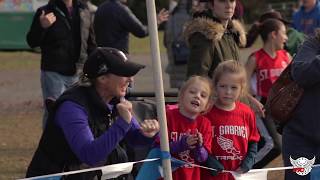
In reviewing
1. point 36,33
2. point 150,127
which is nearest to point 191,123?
point 150,127

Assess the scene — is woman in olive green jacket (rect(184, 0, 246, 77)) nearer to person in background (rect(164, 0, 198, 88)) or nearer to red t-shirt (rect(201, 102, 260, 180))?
red t-shirt (rect(201, 102, 260, 180))

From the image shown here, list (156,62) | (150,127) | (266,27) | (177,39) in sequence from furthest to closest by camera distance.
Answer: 1. (177,39)
2. (266,27)
3. (150,127)
4. (156,62)

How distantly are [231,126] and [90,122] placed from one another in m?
1.09

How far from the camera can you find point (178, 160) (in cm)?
457

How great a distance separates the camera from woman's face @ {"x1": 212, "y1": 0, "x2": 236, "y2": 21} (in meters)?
5.63

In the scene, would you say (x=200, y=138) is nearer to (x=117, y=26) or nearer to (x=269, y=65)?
(x=269, y=65)

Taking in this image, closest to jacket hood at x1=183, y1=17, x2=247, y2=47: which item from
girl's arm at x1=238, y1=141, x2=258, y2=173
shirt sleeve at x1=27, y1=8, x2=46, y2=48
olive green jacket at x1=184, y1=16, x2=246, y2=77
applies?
olive green jacket at x1=184, y1=16, x2=246, y2=77

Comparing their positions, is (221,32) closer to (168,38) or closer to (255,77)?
(255,77)

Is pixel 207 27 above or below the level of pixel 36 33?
above

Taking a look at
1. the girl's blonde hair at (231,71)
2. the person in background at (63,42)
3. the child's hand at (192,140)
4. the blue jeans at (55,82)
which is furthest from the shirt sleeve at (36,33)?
the child's hand at (192,140)

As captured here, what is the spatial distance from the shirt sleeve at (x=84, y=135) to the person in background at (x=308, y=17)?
22.3 feet

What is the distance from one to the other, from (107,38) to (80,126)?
4770mm

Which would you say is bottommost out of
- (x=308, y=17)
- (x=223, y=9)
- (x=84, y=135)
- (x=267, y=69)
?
(x=308, y=17)

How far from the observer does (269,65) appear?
707cm
